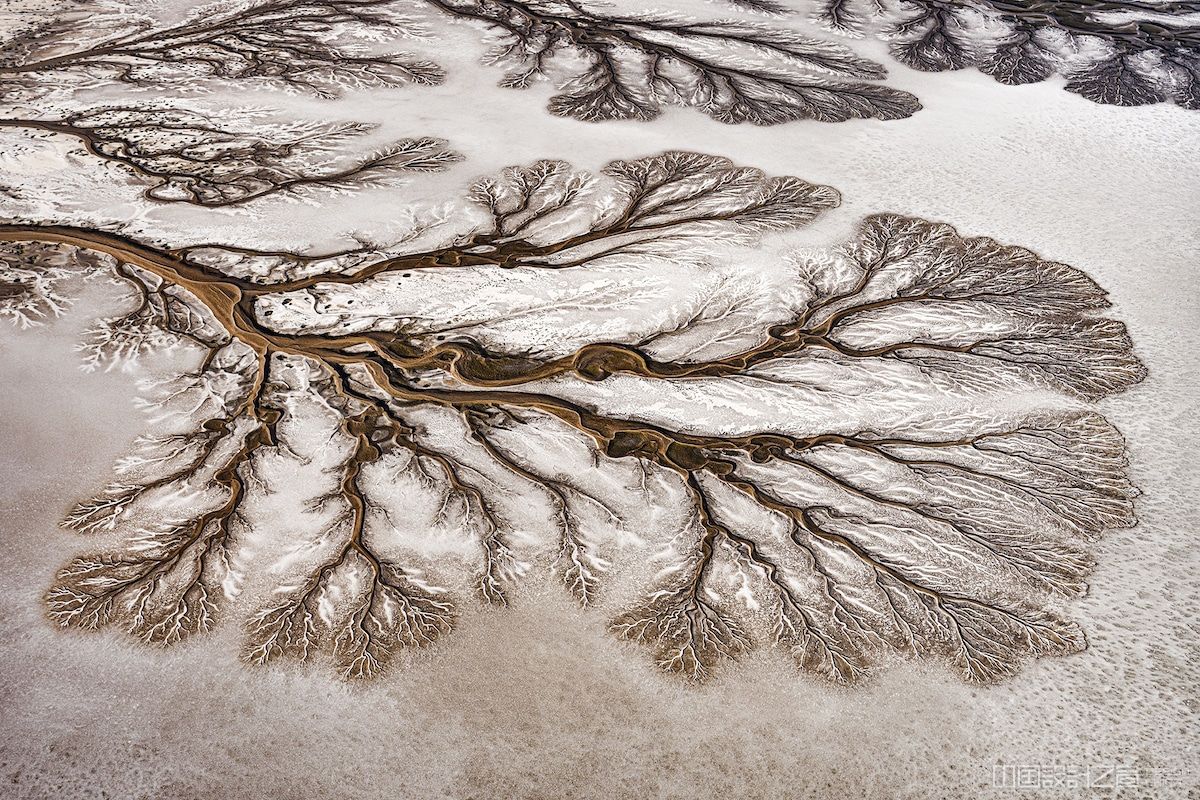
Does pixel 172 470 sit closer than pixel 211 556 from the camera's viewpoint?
No

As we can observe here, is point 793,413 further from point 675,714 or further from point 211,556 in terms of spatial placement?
point 211,556

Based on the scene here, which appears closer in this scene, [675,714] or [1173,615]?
[675,714]

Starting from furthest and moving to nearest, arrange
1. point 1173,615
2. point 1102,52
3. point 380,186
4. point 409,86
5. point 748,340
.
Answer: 1. point 1102,52
2. point 409,86
3. point 380,186
4. point 748,340
5. point 1173,615

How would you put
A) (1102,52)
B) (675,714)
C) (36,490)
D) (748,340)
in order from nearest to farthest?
(675,714) → (36,490) → (748,340) → (1102,52)

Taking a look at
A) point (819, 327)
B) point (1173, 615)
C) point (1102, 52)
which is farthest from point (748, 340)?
point (1102, 52)

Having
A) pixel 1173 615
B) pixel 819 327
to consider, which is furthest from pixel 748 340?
pixel 1173 615

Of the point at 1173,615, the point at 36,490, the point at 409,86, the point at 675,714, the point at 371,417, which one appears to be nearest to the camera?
the point at 675,714

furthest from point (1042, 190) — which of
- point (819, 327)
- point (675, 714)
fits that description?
point (675, 714)

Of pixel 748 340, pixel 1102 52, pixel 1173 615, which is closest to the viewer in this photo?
pixel 1173 615

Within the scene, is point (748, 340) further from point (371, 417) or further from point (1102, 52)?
point (1102, 52)
